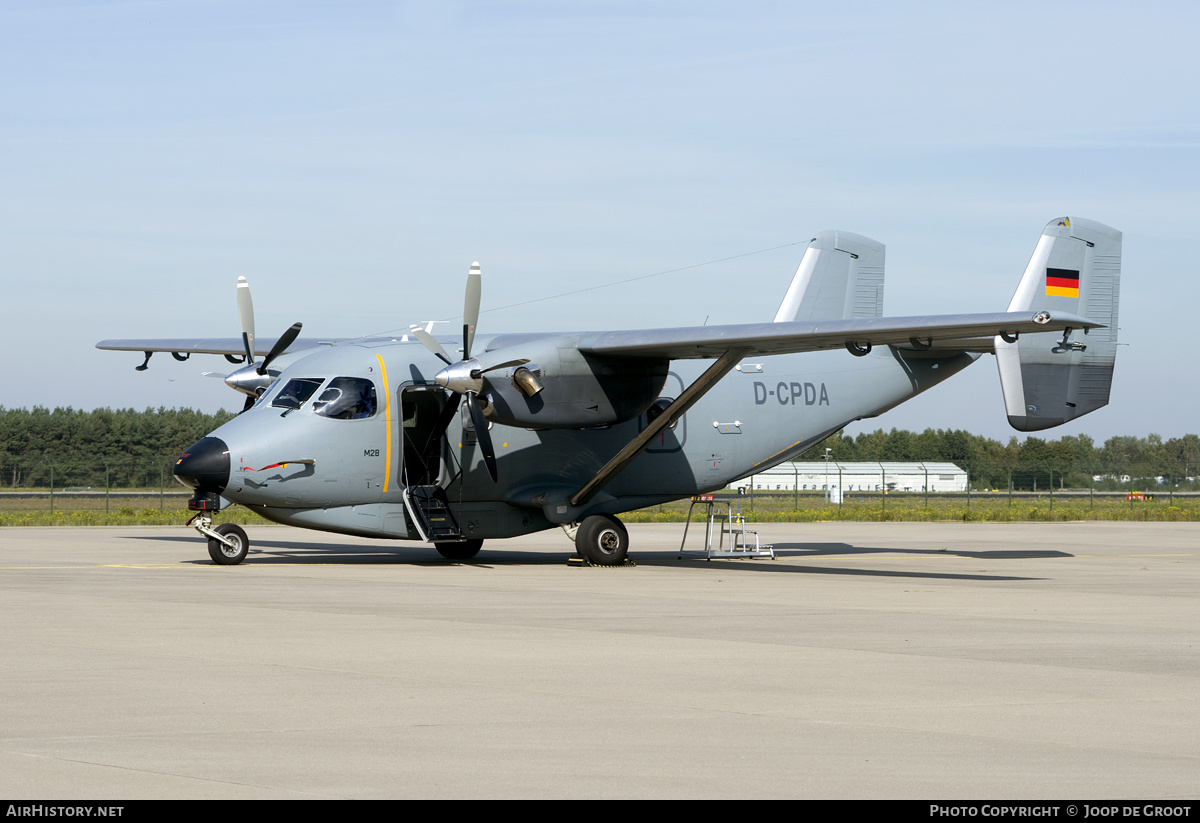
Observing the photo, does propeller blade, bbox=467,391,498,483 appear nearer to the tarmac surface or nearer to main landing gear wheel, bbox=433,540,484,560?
main landing gear wheel, bbox=433,540,484,560

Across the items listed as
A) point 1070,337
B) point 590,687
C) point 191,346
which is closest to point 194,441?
point 191,346

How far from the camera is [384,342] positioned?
23438mm

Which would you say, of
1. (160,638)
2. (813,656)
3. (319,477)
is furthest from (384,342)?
(813,656)

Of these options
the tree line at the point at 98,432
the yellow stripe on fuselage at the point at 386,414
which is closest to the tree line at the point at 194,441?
the tree line at the point at 98,432

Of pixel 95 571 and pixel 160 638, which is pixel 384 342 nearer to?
pixel 95 571

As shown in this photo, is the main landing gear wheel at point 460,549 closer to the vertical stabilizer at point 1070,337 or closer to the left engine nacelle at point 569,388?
the left engine nacelle at point 569,388

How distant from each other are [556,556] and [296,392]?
24.3 ft

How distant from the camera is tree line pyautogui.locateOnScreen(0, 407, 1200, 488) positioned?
54.3 meters

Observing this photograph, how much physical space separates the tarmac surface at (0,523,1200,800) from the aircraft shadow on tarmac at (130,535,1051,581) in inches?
90.9

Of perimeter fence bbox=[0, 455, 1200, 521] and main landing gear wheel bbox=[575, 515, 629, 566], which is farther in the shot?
perimeter fence bbox=[0, 455, 1200, 521]

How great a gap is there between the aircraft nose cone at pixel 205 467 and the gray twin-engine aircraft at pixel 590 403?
0.03 meters

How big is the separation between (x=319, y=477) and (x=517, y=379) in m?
3.55

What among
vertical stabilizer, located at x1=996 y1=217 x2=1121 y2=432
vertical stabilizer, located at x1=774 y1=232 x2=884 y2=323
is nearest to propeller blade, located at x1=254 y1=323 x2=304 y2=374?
vertical stabilizer, located at x1=774 y1=232 x2=884 y2=323

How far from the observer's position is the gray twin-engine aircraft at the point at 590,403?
21281 millimetres
